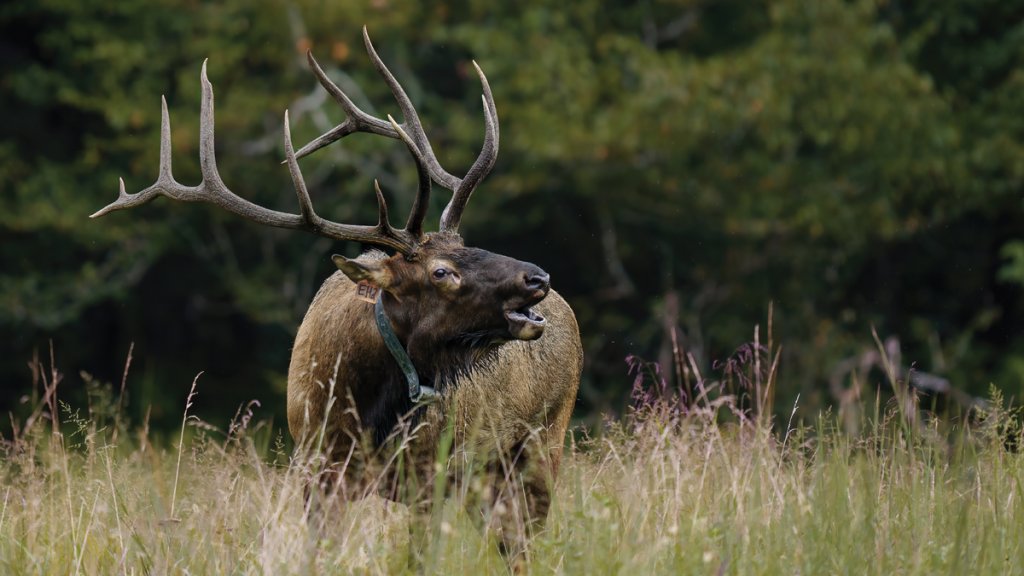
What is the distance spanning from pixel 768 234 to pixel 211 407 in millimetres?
6194

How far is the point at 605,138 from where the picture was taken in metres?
13.9

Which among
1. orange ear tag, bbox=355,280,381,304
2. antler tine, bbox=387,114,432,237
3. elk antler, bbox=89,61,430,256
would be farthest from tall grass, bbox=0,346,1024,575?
antler tine, bbox=387,114,432,237

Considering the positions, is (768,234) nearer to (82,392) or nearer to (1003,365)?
(1003,365)

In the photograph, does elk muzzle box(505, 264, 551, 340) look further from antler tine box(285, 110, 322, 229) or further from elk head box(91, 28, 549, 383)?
antler tine box(285, 110, 322, 229)

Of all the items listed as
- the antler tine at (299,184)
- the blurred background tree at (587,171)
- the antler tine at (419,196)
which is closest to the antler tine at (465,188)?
the antler tine at (419,196)

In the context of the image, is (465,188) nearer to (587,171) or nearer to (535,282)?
(535,282)

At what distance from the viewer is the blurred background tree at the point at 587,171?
14180mm

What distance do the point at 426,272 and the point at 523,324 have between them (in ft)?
1.38

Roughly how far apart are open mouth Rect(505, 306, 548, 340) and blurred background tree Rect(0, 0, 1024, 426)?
8.51m

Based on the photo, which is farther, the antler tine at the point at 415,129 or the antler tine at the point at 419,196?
the antler tine at the point at 415,129

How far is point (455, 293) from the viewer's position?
5.28 meters

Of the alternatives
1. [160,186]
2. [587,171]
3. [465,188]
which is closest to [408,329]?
[465,188]

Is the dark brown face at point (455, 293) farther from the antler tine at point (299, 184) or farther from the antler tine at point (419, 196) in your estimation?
the antler tine at point (299, 184)

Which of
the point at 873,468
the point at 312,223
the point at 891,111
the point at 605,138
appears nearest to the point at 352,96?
the point at 605,138
